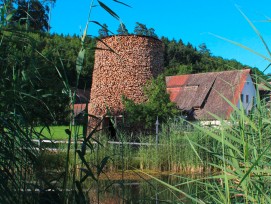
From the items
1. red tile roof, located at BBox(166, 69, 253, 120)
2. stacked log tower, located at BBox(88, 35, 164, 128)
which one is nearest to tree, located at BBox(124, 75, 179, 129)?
stacked log tower, located at BBox(88, 35, 164, 128)

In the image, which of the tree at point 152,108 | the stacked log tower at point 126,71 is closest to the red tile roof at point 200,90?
the stacked log tower at point 126,71

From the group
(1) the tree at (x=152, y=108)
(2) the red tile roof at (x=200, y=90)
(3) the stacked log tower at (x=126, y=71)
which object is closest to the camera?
(1) the tree at (x=152, y=108)

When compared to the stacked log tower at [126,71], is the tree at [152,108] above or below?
below

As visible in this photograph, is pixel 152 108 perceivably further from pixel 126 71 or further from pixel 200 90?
pixel 200 90

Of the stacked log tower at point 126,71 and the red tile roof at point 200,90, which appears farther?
the red tile roof at point 200,90

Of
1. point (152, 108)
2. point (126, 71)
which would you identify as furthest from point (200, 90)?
point (152, 108)

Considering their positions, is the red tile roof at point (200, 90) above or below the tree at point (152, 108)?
above

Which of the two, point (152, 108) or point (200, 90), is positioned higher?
point (200, 90)

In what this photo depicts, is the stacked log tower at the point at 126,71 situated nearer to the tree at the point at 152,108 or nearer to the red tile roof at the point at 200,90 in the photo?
the tree at the point at 152,108

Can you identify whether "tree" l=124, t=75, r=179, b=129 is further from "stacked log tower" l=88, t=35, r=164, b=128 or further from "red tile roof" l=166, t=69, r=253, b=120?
"red tile roof" l=166, t=69, r=253, b=120

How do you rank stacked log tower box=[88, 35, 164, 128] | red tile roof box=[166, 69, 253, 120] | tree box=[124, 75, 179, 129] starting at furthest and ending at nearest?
red tile roof box=[166, 69, 253, 120] → stacked log tower box=[88, 35, 164, 128] → tree box=[124, 75, 179, 129]

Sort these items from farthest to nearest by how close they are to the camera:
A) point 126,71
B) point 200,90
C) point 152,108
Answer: point 200,90 → point 126,71 → point 152,108

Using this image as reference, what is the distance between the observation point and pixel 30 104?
7.64 feet

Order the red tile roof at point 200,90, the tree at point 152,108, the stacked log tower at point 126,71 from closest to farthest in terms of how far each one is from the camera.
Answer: the tree at point 152,108, the stacked log tower at point 126,71, the red tile roof at point 200,90
